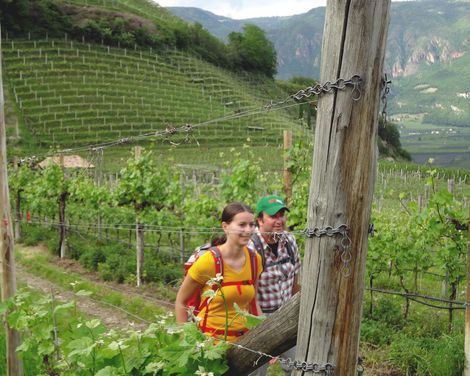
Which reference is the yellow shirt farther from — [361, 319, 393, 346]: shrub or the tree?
the tree

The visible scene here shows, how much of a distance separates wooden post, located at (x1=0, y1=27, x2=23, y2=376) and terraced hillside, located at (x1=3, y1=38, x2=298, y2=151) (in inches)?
1286

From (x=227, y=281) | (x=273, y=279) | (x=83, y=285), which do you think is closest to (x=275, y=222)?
(x=273, y=279)

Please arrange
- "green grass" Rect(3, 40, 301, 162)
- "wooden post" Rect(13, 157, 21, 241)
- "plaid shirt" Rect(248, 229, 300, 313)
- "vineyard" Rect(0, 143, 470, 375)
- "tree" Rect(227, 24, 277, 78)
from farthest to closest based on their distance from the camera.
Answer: "tree" Rect(227, 24, 277, 78) → "green grass" Rect(3, 40, 301, 162) → "wooden post" Rect(13, 157, 21, 241) → "vineyard" Rect(0, 143, 470, 375) → "plaid shirt" Rect(248, 229, 300, 313)

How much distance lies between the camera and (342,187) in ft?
6.00

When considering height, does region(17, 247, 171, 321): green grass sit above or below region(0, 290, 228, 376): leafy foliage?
below

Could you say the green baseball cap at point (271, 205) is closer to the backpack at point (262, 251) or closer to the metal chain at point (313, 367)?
the backpack at point (262, 251)

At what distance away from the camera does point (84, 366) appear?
2.60 metres

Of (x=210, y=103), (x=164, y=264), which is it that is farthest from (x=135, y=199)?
(x=210, y=103)

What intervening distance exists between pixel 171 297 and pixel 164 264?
90.5 inches

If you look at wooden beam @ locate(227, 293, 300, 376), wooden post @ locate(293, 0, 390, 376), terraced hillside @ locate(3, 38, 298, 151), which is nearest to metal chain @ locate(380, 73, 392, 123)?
wooden post @ locate(293, 0, 390, 376)

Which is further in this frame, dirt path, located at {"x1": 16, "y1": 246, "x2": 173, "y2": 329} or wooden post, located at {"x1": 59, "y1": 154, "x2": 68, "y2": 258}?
wooden post, located at {"x1": 59, "y1": 154, "x2": 68, "y2": 258}

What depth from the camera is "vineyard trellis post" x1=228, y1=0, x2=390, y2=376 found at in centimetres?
179

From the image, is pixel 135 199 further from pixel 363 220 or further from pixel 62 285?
pixel 363 220

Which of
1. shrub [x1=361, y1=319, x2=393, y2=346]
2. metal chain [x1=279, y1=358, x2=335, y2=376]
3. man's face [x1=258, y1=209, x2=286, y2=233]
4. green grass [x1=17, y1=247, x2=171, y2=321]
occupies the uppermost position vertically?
man's face [x1=258, y1=209, x2=286, y2=233]
